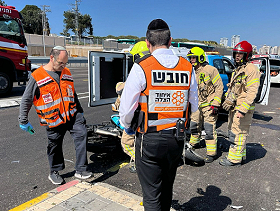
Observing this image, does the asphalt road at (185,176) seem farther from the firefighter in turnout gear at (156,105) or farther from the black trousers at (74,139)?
the firefighter in turnout gear at (156,105)

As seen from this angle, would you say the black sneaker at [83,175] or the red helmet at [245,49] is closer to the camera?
the black sneaker at [83,175]

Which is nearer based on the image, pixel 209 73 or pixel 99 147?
pixel 99 147

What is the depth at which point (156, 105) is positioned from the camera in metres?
1.95

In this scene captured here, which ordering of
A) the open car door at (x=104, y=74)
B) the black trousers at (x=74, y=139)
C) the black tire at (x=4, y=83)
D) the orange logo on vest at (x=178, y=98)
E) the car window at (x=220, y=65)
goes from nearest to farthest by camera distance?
the orange logo on vest at (x=178, y=98) → the black trousers at (x=74, y=139) → the open car door at (x=104, y=74) → the car window at (x=220, y=65) → the black tire at (x=4, y=83)

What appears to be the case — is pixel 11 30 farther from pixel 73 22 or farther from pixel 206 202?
pixel 73 22

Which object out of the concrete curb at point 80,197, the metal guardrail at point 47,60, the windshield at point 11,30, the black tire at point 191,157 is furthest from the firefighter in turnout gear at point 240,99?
the metal guardrail at point 47,60

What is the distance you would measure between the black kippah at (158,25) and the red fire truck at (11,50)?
9.01 m

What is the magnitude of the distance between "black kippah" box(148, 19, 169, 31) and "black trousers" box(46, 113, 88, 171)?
6.55 ft

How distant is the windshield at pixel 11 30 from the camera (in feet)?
29.9

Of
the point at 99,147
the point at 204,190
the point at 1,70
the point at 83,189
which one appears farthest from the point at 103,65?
the point at 1,70

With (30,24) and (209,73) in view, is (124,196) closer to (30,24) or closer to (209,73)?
(209,73)

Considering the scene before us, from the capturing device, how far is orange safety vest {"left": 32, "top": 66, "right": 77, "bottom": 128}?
313 centimetres

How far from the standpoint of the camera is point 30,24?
215 feet

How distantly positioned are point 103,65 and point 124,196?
205 cm
